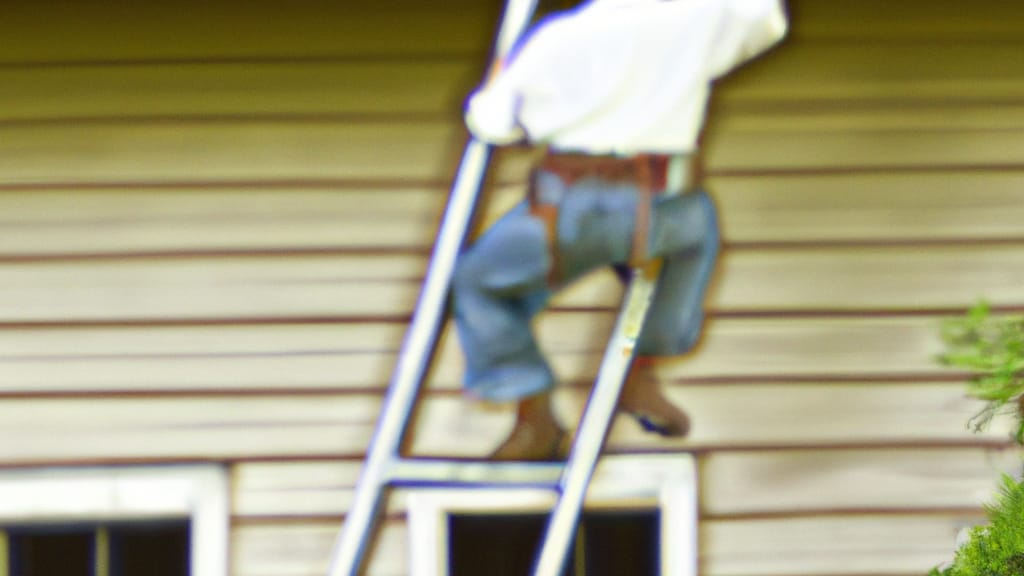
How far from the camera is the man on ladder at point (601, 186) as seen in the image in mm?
2258

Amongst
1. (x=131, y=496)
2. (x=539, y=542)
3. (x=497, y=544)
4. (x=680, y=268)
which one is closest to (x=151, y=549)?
(x=131, y=496)

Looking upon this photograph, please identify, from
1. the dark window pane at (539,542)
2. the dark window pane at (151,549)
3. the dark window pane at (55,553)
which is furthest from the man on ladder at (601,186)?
the dark window pane at (55,553)

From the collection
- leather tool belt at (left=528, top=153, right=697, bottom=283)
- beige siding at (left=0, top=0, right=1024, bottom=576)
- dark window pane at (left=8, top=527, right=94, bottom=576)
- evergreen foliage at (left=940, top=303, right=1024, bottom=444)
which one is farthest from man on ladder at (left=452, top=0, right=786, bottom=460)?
dark window pane at (left=8, top=527, right=94, bottom=576)

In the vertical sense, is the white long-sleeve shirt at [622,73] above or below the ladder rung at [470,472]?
above

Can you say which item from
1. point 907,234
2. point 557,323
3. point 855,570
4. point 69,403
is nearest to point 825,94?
point 907,234

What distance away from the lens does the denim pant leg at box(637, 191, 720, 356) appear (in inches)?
95.0

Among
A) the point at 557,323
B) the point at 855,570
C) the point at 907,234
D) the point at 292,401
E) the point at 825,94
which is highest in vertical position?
the point at 825,94

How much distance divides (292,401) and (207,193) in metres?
0.52

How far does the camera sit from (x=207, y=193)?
8.43 feet

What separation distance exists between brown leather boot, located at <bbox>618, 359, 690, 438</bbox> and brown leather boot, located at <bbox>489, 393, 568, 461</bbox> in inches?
6.6

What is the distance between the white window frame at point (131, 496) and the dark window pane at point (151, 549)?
0.13 metres

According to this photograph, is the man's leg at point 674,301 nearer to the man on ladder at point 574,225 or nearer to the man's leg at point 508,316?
the man on ladder at point 574,225

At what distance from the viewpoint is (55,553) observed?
8.82 ft

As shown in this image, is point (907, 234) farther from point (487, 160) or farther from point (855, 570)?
point (487, 160)
